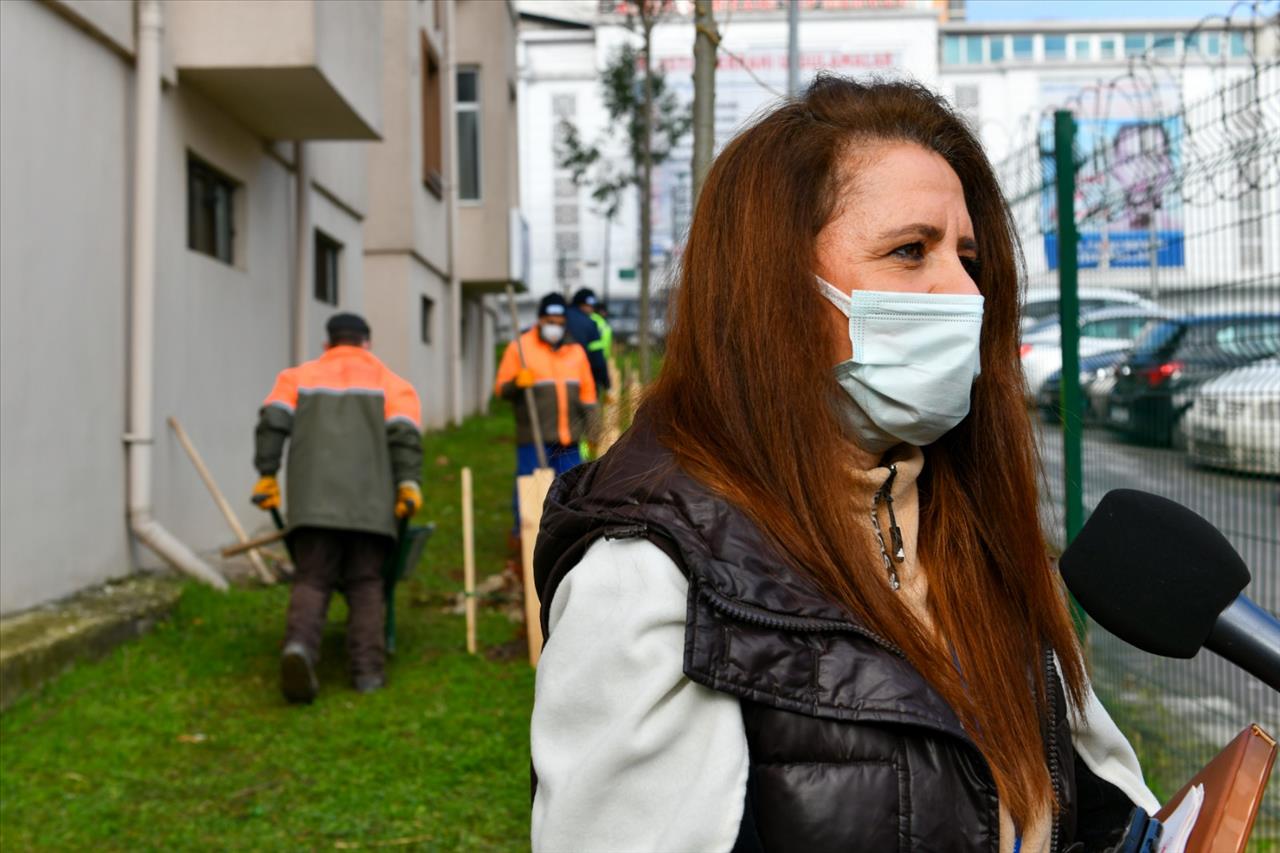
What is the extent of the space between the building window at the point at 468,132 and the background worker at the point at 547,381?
38.5 feet

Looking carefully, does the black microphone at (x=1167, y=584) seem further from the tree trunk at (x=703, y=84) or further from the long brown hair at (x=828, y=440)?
the tree trunk at (x=703, y=84)

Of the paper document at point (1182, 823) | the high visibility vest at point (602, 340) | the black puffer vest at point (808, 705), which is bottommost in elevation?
the paper document at point (1182, 823)

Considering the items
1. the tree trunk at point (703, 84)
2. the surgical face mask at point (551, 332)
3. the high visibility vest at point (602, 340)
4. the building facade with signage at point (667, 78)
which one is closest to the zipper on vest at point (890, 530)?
the tree trunk at point (703, 84)

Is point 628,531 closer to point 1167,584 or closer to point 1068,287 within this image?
point 1167,584

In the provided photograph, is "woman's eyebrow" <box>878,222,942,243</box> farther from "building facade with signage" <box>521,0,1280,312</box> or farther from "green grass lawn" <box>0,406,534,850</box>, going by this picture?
"building facade with signage" <box>521,0,1280,312</box>

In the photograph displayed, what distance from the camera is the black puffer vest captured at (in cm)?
142

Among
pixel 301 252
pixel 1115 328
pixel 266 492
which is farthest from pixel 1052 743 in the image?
pixel 301 252

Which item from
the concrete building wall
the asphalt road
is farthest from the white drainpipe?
the asphalt road

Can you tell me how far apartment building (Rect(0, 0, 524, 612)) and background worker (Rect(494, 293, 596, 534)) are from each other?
80.9 inches

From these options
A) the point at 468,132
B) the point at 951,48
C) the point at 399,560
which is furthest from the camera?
the point at 951,48

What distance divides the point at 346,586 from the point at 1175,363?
4.28 meters

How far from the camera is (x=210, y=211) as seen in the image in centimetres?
1007

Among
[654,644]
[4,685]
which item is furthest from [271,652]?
[654,644]

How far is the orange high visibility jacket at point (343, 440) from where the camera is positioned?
22.4 feet
